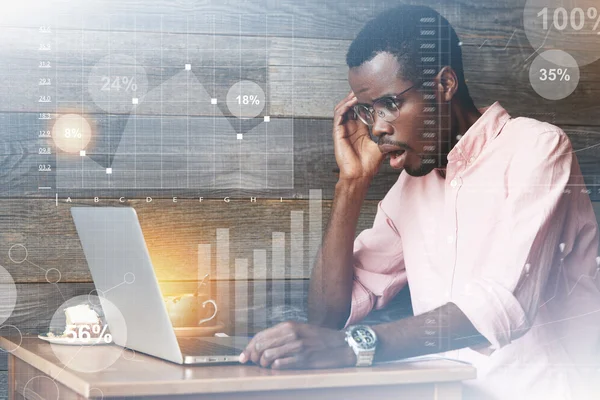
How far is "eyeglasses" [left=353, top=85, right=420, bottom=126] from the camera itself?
1.04 m

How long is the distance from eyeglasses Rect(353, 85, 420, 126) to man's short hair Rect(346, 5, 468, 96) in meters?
0.04

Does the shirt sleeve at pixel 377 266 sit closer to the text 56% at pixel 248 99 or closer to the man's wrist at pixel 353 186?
the man's wrist at pixel 353 186

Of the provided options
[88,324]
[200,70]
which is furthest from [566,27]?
[88,324]

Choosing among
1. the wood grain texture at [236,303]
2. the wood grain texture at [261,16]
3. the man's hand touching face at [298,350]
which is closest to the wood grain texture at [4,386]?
the wood grain texture at [236,303]

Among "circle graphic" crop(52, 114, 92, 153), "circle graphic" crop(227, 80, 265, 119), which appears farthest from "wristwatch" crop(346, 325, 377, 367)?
"circle graphic" crop(52, 114, 92, 153)

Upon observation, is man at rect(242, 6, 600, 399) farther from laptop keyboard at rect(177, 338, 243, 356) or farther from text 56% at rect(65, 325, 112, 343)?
text 56% at rect(65, 325, 112, 343)

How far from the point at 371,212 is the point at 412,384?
0.94 ft

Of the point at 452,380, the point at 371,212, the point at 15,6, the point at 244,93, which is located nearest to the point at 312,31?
the point at 244,93

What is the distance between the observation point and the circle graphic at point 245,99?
1.02 m

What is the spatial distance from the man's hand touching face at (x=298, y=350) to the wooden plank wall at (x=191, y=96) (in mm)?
92

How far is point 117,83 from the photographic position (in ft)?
3.25

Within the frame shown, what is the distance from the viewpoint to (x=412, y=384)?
859 millimetres

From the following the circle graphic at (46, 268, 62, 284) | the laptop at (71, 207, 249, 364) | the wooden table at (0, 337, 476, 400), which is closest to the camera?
the wooden table at (0, 337, 476, 400)

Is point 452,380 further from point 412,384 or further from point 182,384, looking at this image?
point 182,384
